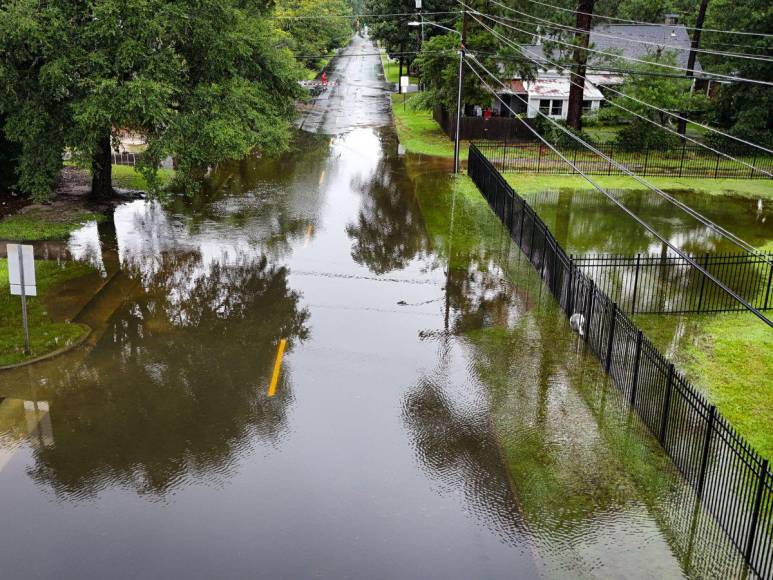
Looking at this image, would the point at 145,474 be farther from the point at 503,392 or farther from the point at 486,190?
the point at 486,190

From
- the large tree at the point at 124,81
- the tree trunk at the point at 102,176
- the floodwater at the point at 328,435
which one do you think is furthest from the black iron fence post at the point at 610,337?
the tree trunk at the point at 102,176

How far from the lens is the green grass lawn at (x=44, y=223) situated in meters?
21.7

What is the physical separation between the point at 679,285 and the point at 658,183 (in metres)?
13.5

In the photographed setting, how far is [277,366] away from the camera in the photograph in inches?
575

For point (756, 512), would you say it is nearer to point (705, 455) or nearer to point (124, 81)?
point (705, 455)

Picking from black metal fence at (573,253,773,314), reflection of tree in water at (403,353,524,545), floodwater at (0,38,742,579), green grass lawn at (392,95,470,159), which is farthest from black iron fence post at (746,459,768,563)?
green grass lawn at (392,95,470,159)

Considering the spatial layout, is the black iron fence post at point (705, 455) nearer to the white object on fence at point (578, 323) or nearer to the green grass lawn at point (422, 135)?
the white object on fence at point (578, 323)

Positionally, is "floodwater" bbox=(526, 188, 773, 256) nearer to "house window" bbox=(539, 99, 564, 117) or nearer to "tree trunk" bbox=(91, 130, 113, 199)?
"tree trunk" bbox=(91, 130, 113, 199)

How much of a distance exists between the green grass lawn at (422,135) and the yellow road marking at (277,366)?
22.6m

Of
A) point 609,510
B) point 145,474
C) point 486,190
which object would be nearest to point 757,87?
point 486,190

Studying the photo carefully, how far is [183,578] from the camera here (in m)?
9.00

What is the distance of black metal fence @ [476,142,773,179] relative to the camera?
33.5 metres

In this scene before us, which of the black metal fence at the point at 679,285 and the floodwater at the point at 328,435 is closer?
the floodwater at the point at 328,435

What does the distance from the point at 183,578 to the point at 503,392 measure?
6.87 metres
